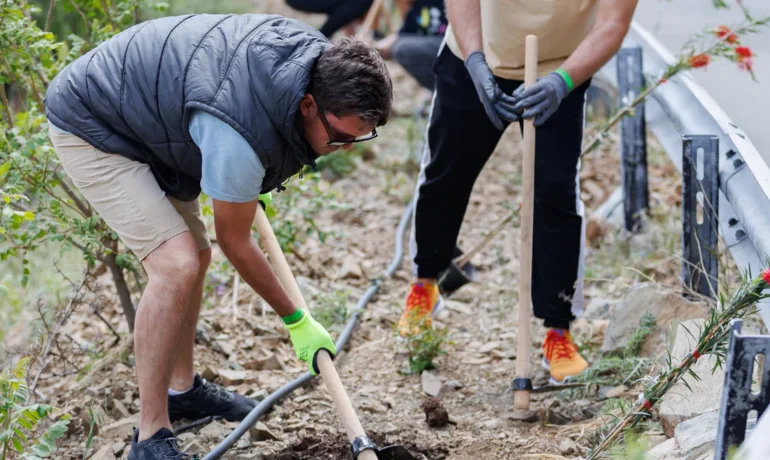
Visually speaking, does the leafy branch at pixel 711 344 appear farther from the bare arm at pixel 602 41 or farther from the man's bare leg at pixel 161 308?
the man's bare leg at pixel 161 308

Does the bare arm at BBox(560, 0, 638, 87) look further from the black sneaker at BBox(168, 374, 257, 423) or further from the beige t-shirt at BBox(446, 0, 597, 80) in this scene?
the black sneaker at BBox(168, 374, 257, 423)

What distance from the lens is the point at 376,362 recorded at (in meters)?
4.14

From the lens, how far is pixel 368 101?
2.60 m

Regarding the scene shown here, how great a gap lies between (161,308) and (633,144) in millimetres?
3065

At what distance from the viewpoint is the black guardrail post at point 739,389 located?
6.89 ft

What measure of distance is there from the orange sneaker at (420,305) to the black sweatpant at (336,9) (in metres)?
4.34

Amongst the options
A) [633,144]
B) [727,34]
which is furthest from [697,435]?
[633,144]

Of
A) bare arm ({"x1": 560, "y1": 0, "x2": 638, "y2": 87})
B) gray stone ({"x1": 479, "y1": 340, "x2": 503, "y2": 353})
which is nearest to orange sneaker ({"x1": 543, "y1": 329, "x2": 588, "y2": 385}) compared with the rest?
gray stone ({"x1": 479, "y1": 340, "x2": 503, "y2": 353})

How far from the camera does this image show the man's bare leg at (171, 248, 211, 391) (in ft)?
10.9

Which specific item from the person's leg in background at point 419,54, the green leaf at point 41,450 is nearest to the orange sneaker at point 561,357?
the green leaf at point 41,450

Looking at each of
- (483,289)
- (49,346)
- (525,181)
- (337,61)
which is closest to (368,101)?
(337,61)

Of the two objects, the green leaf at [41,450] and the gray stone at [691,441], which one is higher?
the gray stone at [691,441]

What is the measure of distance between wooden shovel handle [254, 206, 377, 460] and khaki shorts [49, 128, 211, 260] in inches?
15.5

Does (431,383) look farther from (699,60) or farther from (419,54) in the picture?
(419,54)
